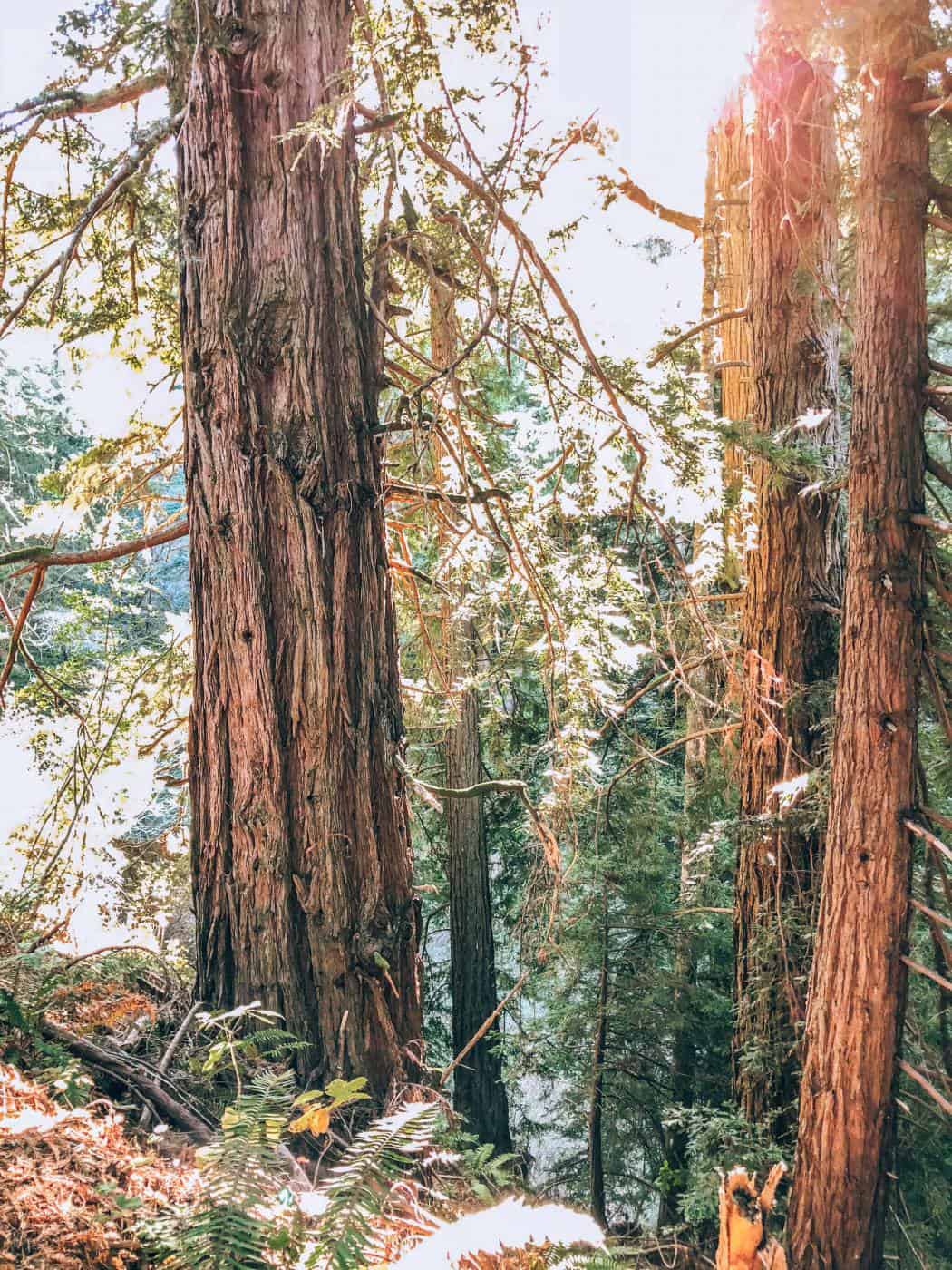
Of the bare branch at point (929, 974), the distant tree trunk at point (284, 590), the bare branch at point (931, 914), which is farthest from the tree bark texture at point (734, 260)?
the distant tree trunk at point (284, 590)

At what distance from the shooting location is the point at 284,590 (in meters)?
3.46

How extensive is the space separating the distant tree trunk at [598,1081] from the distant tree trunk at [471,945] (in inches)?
41.9

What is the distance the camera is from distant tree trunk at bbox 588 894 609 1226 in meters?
9.34

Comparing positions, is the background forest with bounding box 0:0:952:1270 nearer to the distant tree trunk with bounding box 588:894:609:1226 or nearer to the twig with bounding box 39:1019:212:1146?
the twig with bounding box 39:1019:212:1146

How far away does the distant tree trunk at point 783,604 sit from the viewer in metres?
5.45

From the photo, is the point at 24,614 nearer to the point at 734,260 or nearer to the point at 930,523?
the point at 930,523

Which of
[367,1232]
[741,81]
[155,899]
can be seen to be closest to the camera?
[367,1232]

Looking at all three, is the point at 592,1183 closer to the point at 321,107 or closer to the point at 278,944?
the point at 278,944

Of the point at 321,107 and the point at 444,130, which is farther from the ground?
the point at 444,130

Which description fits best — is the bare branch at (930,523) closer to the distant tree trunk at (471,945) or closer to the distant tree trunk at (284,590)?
the distant tree trunk at (284,590)

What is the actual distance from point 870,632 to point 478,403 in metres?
3.23

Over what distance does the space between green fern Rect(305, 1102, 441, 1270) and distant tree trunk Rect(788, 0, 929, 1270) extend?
2.28m

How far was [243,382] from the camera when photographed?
3.44 m

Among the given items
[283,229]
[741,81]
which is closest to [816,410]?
[741,81]
